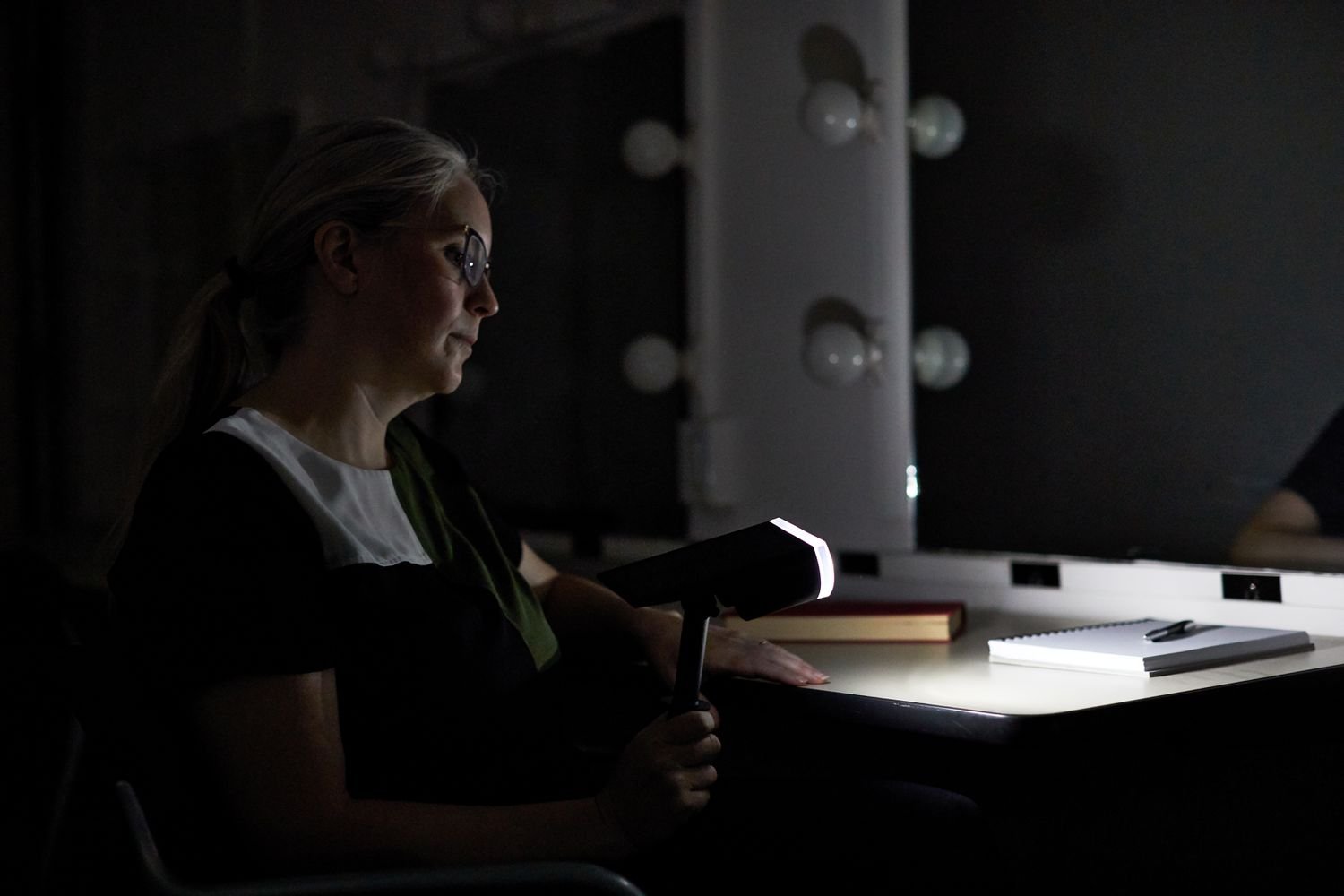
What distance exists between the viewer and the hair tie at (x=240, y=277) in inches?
48.7

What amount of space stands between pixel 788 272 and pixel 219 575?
4.68 feet

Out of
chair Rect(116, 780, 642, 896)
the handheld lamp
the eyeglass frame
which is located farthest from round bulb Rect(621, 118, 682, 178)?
chair Rect(116, 780, 642, 896)

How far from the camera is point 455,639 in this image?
1126mm

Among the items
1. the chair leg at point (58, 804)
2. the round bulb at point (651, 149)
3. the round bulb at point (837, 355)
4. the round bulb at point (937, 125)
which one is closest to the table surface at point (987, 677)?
the round bulb at point (837, 355)

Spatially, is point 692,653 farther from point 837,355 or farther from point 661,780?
point 837,355

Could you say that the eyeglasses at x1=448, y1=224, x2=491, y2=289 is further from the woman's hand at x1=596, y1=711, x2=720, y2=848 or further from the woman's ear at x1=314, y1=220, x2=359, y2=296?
the woman's hand at x1=596, y1=711, x2=720, y2=848

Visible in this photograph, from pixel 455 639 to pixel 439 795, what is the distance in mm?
133

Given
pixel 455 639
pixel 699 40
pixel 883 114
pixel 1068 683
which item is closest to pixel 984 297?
pixel 883 114

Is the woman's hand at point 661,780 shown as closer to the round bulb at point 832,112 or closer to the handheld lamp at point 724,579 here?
the handheld lamp at point 724,579

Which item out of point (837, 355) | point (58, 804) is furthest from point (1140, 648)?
point (58, 804)

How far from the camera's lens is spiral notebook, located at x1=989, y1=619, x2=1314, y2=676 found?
1.22m

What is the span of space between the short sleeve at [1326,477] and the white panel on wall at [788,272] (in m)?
0.61

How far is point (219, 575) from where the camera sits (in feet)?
3.17

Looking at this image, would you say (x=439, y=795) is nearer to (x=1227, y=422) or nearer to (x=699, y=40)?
(x=1227, y=422)
